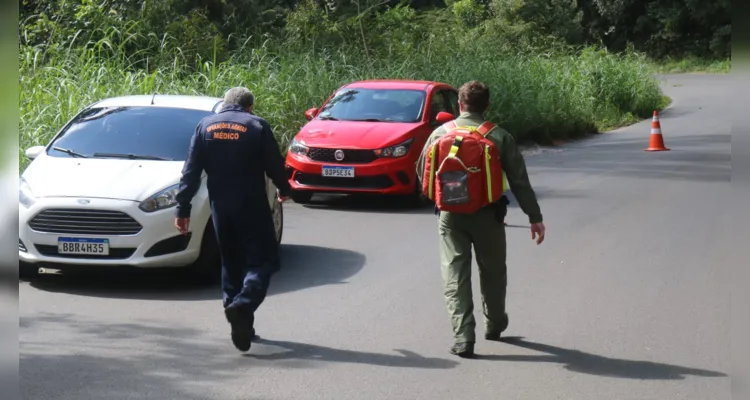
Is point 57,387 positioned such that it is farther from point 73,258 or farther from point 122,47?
point 122,47

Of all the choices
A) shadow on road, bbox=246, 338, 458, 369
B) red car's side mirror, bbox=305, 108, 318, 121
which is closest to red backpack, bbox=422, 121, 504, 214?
shadow on road, bbox=246, 338, 458, 369

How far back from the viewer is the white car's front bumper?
9008 millimetres

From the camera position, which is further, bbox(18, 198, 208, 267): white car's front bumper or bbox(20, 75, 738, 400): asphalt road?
bbox(18, 198, 208, 267): white car's front bumper

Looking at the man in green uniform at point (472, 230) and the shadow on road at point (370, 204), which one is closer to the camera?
the man in green uniform at point (472, 230)

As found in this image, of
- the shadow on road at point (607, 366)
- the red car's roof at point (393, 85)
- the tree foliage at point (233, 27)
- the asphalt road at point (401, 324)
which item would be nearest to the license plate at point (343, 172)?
the asphalt road at point (401, 324)

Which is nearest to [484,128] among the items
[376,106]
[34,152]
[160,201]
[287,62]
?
[160,201]

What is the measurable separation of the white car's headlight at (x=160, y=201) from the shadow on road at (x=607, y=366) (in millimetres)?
3397

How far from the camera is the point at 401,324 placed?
26.4 ft

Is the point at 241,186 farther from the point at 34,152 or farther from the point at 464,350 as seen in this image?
the point at 34,152

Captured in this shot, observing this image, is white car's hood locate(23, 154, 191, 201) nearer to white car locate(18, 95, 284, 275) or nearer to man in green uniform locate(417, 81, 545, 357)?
Result: white car locate(18, 95, 284, 275)

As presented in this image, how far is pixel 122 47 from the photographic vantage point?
64.2ft

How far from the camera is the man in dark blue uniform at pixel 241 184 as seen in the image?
281 inches

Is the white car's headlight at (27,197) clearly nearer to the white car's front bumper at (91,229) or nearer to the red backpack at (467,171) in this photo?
the white car's front bumper at (91,229)

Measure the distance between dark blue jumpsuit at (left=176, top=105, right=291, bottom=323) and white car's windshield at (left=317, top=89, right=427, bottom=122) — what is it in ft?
27.2
